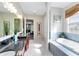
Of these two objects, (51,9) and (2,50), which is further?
(51,9)

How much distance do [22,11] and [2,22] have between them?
101 cm

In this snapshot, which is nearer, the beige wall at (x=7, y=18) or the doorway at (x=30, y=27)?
the beige wall at (x=7, y=18)

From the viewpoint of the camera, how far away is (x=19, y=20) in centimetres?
291

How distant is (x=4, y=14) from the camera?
242 cm

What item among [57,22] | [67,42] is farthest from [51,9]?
[67,42]

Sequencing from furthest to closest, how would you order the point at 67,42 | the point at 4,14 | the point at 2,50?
the point at 67,42
the point at 4,14
the point at 2,50

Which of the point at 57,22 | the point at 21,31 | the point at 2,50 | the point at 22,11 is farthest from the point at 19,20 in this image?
the point at 57,22

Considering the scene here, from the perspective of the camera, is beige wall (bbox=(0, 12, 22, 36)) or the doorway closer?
beige wall (bbox=(0, 12, 22, 36))

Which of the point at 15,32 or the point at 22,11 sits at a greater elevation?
the point at 22,11

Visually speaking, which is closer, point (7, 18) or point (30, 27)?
point (7, 18)

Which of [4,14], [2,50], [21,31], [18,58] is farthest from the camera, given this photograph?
[21,31]

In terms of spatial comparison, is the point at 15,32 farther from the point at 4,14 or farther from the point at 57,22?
the point at 57,22

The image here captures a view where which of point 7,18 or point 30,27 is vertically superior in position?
point 7,18

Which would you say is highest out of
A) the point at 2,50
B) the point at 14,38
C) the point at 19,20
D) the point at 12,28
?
the point at 19,20
